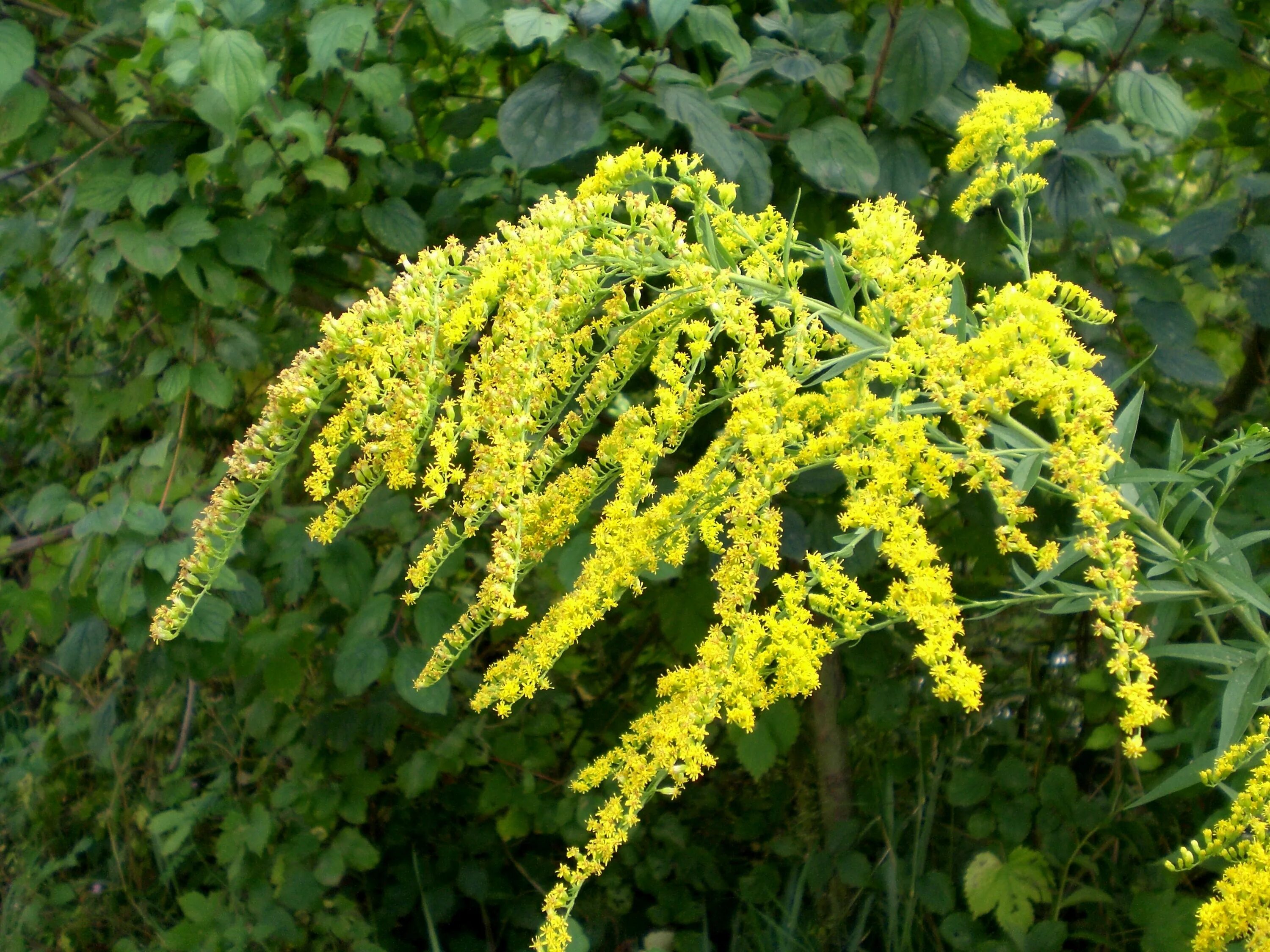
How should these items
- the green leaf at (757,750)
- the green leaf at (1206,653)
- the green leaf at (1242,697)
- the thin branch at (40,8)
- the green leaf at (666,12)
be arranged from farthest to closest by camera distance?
the green leaf at (757,750) → the thin branch at (40,8) → the green leaf at (666,12) → the green leaf at (1206,653) → the green leaf at (1242,697)

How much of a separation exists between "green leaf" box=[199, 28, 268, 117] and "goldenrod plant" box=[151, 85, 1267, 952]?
691 mm

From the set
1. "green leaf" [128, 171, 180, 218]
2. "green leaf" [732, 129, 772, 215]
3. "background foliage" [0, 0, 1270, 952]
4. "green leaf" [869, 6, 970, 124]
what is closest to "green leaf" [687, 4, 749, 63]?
"background foliage" [0, 0, 1270, 952]

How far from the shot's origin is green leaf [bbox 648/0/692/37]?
4.94 feet

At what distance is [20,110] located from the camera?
2.02m

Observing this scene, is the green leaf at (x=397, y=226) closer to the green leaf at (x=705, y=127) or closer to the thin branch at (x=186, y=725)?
the green leaf at (x=705, y=127)

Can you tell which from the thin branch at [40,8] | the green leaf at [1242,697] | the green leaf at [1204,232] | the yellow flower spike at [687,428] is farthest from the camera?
the thin branch at [40,8]

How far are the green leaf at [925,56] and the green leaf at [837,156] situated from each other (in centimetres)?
9

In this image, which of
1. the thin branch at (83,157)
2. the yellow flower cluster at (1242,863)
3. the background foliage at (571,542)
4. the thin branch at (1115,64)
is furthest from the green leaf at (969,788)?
the thin branch at (83,157)

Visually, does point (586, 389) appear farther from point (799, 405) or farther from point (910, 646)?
point (910, 646)

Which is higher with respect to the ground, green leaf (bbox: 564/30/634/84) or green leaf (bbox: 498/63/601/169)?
green leaf (bbox: 564/30/634/84)

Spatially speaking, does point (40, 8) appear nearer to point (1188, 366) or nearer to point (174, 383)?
point (174, 383)

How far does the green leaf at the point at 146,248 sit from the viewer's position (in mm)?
1894

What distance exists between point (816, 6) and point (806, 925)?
2227 mm

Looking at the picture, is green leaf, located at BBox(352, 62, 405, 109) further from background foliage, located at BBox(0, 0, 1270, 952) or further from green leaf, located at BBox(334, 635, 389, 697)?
green leaf, located at BBox(334, 635, 389, 697)
